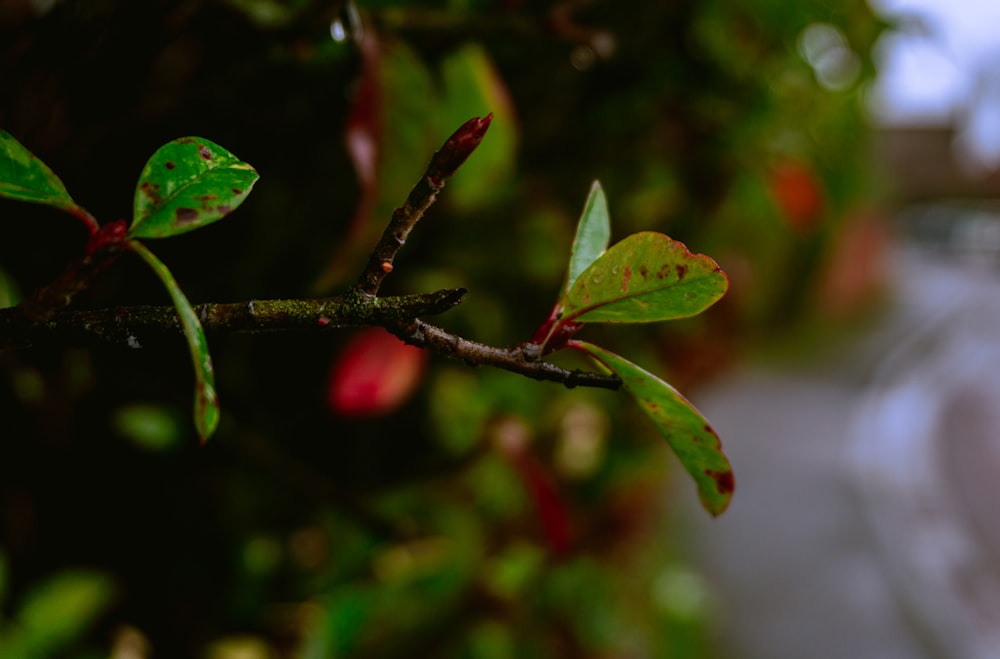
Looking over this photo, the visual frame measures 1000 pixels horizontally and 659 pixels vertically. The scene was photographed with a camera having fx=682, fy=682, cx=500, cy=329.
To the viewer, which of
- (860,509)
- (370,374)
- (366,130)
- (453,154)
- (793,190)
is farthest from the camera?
(860,509)

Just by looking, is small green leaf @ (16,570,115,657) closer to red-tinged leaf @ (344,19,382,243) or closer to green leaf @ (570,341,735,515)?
red-tinged leaf @ (344,19,382,243)

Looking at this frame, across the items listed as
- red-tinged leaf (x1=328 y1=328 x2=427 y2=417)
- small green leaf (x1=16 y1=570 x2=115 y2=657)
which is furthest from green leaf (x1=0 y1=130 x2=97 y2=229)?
small green leaf (x1=16 y1=570 x2=115 y2=657)

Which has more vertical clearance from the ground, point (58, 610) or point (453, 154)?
point (453, 154)

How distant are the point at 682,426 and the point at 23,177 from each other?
187 mm

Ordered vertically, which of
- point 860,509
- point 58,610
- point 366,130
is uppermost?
point 860,509

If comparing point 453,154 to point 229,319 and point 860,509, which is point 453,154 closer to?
point 229,319

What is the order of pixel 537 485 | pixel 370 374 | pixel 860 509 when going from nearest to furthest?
1. pixel 370 374
2. pixel 537 485
3. pixel 860 509

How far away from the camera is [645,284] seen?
7.5 inches

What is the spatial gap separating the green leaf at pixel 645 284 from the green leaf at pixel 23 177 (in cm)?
14

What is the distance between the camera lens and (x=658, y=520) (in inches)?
58.2

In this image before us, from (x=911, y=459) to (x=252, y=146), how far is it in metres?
2.06

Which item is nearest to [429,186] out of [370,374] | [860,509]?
[370,374]

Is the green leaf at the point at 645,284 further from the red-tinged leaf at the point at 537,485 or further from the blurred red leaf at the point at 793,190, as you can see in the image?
the blurred red leaf at the point at 793,190

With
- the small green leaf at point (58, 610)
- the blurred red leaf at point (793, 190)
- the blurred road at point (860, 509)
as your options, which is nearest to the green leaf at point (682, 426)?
the small green leaf at point (58, 610)
